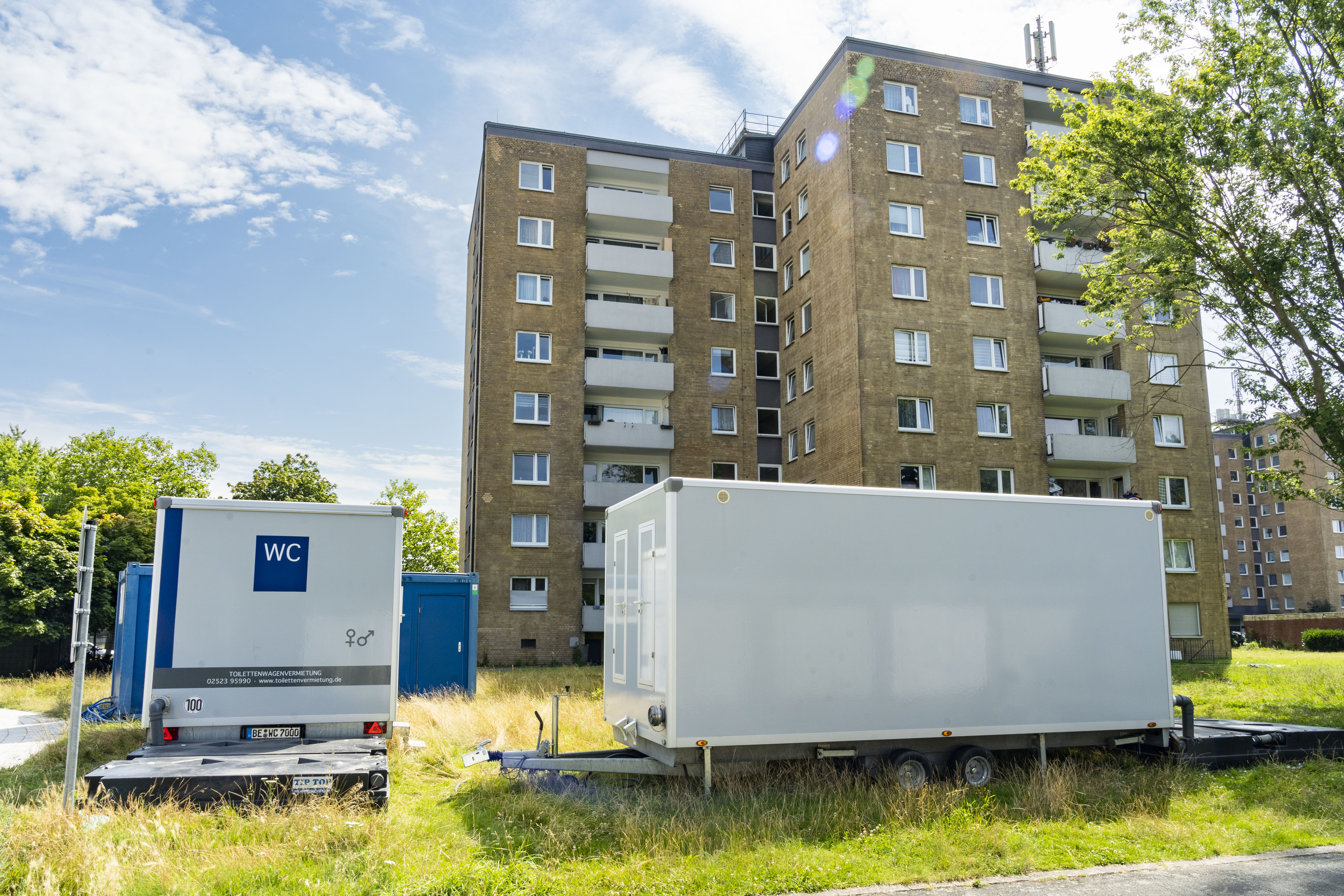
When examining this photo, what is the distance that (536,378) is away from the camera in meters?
34.1

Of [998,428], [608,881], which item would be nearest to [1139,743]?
[608,881]

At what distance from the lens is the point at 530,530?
1307 inches

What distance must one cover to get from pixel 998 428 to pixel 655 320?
1311cm

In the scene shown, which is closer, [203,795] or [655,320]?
[203,795]

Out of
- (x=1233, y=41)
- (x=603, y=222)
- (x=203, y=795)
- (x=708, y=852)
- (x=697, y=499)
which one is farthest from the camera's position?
(x=603, y=222)

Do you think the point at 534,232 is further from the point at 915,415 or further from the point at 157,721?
the point at 157,721

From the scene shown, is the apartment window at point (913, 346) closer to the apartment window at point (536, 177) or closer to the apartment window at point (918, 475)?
the apartment window at point (918, 475)

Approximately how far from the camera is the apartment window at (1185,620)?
3133cm

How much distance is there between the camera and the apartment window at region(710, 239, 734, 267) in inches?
1481

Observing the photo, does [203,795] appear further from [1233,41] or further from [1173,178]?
[1233,41]

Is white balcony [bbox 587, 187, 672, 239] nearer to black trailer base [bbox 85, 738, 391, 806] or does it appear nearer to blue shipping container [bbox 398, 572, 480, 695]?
blue shipping container [bbox 398, 572, 480, 695]

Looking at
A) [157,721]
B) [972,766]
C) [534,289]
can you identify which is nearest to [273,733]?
[157,721]

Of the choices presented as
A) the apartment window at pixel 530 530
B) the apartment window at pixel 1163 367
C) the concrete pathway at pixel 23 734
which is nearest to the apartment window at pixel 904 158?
the apartment window at pixel 1163 367

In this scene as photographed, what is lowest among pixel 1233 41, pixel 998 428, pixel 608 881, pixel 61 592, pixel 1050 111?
pixel 608 881
